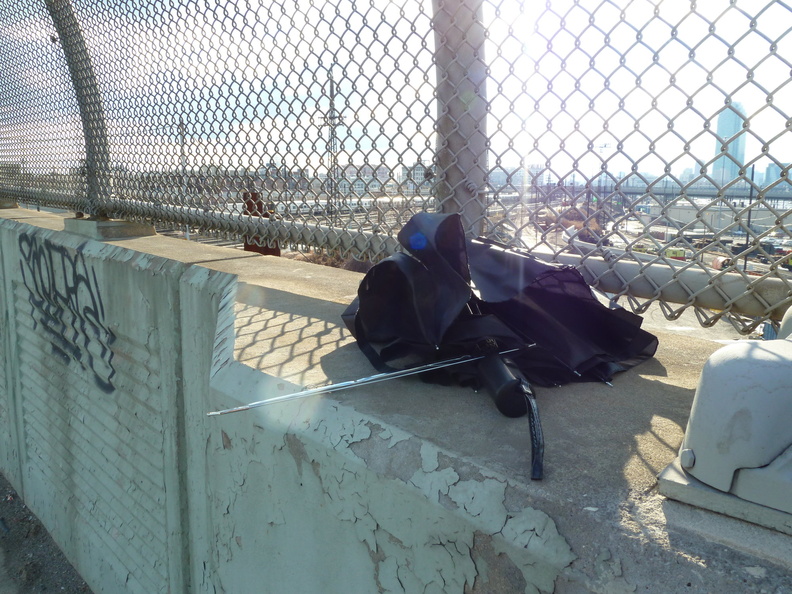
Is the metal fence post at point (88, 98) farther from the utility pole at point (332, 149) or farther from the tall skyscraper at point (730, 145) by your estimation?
the tall skyscraper at point (730, 145)

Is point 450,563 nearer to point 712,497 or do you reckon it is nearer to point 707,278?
point 712,497

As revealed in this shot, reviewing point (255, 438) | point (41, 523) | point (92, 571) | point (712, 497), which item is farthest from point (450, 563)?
point (41, 523)

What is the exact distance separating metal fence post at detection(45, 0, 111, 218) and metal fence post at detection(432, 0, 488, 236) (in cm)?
344

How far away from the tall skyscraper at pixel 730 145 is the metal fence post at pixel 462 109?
0.80 metres

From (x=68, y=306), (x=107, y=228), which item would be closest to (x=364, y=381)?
(x=68, y=306)

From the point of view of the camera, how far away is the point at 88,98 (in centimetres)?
464

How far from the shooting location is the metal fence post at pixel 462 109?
2.09m

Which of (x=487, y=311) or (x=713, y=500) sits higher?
(x=487, y=311)

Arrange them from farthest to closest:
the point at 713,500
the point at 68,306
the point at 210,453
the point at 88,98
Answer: the point at 88,98 < the point at 68,306 < the point at 210,453 < the point at 713,500

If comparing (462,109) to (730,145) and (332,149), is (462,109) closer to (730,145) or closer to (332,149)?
(332,149)

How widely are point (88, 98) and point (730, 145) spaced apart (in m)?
4.69

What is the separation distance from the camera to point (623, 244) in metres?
1.92

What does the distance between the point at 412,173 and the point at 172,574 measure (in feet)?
6.60

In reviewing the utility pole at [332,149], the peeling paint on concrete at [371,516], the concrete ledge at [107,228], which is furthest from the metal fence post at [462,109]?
the concrete ledge at [107,228]
